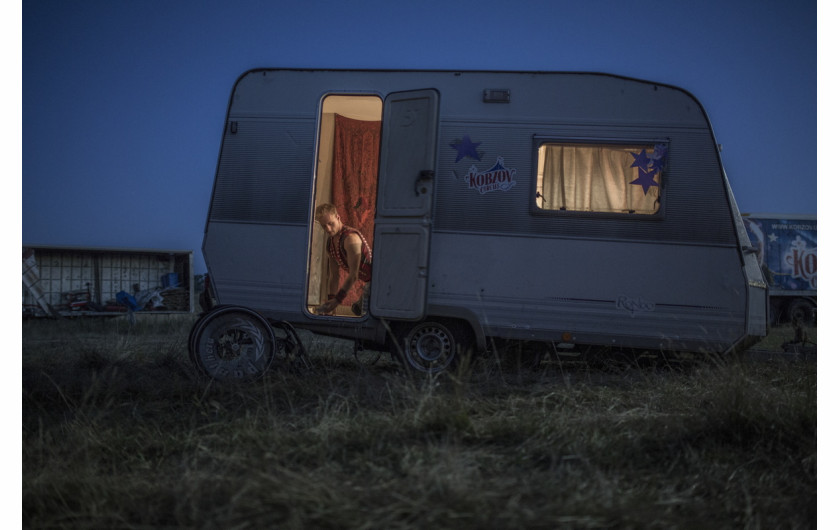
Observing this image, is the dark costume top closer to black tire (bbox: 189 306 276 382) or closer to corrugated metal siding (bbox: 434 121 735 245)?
corrugated metal siding (bbox: 434 121 735 245)

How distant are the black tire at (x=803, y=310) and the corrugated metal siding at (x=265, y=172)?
12159 mm

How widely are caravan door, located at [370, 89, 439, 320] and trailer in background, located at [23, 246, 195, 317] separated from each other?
9565 millimetres

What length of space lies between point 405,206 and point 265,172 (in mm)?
1366

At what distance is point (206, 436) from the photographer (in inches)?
127

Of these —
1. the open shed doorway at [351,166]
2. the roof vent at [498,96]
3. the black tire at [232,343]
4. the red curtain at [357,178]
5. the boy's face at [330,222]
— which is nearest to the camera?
the black tire at [232,343]

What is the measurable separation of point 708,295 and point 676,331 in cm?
40

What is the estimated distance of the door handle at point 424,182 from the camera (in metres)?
5.14

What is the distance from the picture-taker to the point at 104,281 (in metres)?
13.0

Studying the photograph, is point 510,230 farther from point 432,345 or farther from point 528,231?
point 432,345

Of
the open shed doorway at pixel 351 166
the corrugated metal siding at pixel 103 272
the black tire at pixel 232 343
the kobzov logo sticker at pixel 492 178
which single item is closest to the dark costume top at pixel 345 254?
the open shed doorway at pixel 351 166

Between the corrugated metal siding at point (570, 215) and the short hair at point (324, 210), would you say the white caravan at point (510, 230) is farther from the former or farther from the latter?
the short hair at point (324, 210)

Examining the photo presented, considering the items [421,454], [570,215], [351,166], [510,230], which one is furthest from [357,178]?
[421,454]
